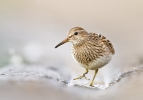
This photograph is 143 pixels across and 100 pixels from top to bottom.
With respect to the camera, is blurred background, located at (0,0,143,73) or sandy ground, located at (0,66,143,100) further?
blurred background, located at (0,0,143,73)

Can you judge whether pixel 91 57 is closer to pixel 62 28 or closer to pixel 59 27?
pixel 62 28

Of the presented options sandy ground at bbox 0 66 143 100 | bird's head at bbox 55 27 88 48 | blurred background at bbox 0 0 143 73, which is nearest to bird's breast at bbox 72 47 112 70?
bird's head at bbox 55 27 88 48

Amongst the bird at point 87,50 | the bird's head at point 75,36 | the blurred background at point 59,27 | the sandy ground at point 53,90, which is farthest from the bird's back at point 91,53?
the blurred background at point 59,27

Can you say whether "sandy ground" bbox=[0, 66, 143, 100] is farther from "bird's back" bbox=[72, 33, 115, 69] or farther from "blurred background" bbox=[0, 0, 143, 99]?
"blurred background" bbox=[0, 0, 143, 99]

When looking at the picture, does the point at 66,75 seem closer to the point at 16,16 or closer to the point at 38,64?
the point at 38,64

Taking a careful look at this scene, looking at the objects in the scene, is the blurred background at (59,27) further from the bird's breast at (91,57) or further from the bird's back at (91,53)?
the bird's breast at (91,57)

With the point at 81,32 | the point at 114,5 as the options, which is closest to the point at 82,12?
the point at 114,5

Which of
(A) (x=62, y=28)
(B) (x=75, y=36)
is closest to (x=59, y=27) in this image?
(A) (x=62, y=28)
